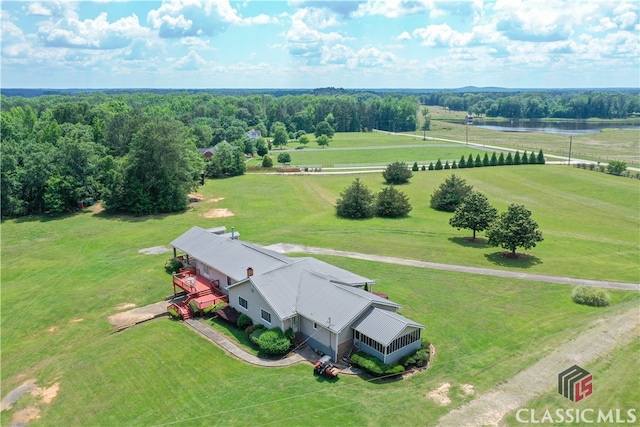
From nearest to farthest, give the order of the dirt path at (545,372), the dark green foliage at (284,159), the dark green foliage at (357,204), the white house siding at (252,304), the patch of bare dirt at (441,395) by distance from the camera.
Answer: the dirt path at (545,372), the patch of bare dirt at (441,395), the white house siding at (252,304), the dark green foliage at (357,204), the dark green foliage at (284,159)

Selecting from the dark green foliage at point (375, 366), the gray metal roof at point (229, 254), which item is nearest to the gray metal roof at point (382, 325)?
the dark green foliage at point (375, 366)

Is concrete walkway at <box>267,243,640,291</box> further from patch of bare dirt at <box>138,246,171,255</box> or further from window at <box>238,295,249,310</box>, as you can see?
window at <box>238,295,249,310</box>

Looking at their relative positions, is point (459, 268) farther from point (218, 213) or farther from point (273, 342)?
point (218, 213)

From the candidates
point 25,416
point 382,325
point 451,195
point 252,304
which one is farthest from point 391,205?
point 25,416

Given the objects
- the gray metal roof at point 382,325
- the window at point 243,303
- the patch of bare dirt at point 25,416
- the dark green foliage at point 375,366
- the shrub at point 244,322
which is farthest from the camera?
the window at point 243,303

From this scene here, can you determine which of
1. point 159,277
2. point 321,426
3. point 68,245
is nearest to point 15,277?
point 68,245

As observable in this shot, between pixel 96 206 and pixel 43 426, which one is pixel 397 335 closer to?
pixel 43 426

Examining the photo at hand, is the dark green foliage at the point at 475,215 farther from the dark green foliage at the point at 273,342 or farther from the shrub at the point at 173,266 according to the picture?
the shrub at the point at 173,266
